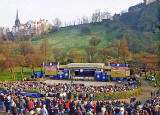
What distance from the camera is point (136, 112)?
12555 mm

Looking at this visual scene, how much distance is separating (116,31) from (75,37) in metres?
24.6

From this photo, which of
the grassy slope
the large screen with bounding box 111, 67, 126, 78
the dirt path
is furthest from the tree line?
the grassy slope

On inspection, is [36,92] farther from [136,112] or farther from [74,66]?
[74,66]

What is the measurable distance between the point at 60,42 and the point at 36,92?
81.7m

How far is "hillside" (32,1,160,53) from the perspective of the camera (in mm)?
93244

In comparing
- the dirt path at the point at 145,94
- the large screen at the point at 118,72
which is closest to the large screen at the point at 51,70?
the large screen at the point at 118,72

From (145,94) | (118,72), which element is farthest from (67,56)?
(145,94)

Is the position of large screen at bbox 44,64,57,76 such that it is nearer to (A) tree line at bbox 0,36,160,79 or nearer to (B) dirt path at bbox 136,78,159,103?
(A) tree line at bbox 0,36,160,79

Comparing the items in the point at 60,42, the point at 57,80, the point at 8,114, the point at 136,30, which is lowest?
the point at 57,80

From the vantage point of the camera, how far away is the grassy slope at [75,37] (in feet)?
309


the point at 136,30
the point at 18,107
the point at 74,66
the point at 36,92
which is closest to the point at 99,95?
the point at 36,92

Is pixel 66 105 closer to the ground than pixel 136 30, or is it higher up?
closer to the ground

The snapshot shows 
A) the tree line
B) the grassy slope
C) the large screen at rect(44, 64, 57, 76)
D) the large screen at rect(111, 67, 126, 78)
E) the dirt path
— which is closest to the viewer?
the dirt path

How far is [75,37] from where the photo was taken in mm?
108625
